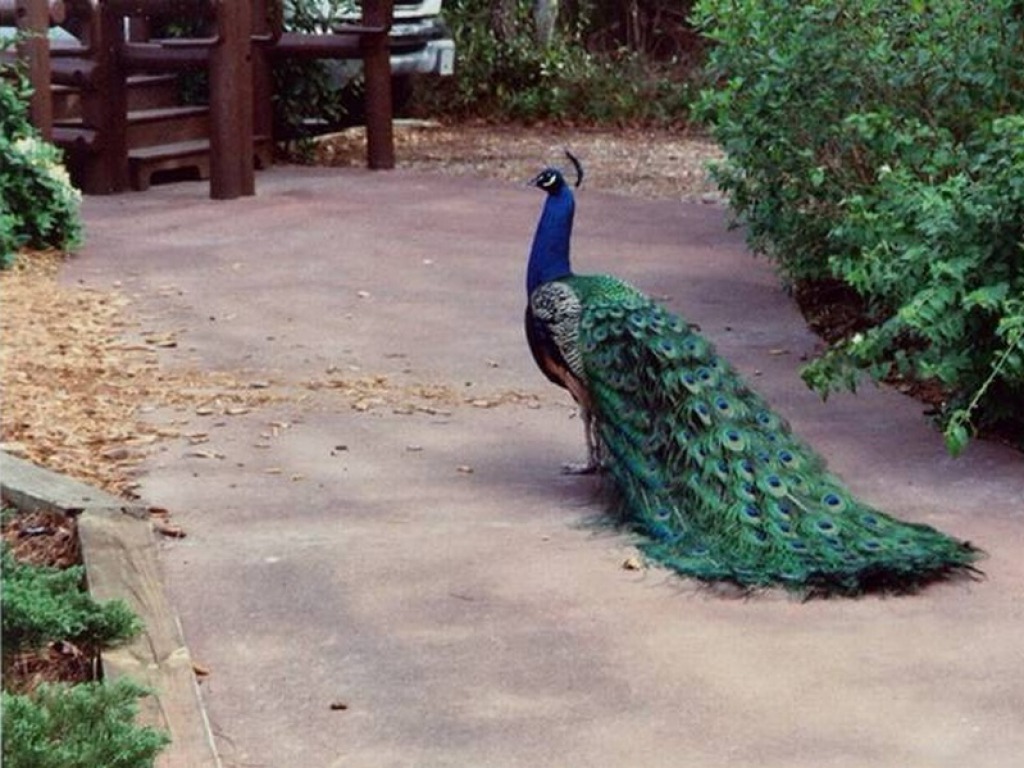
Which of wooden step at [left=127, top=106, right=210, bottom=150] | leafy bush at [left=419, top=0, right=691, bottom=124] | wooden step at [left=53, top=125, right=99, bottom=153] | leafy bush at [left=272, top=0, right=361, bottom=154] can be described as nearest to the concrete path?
wooden step at [left=53, top=125, right=99, bottom=153]

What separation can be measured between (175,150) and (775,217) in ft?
18.7

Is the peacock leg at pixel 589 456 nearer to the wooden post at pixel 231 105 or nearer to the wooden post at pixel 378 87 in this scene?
the wooden post at pixel 231 105

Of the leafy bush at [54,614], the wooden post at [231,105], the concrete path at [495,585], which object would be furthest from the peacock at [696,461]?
the wooden post at [231,105]

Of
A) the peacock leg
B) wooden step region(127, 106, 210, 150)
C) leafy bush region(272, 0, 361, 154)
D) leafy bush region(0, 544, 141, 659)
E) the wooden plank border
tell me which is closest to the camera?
the wooden plank border

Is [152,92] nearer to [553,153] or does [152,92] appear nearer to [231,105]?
[231,105]

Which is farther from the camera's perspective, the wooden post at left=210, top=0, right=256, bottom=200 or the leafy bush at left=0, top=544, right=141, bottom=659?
the wooden post at left=210, top=0, right=256, bottom=200

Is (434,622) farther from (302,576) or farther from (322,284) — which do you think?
(322,284)

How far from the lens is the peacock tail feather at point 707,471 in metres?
5.72

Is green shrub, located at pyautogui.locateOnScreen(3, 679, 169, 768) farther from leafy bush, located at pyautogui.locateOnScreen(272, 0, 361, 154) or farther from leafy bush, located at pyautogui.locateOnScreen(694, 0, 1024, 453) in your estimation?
leafy bush, located at pyautogui.locateOnScreen(272, 0, 361, 154)

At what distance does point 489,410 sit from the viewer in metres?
7.86

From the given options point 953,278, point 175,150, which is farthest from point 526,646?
point 175,150

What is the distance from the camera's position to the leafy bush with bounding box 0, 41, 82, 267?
35.8 feet

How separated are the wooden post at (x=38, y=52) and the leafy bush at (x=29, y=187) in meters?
0.49

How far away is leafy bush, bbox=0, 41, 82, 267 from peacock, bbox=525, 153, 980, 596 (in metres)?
4.62
